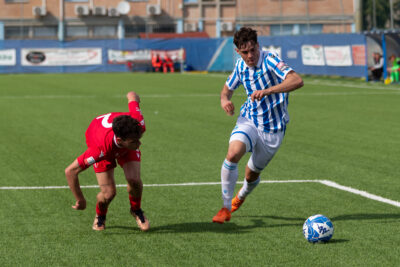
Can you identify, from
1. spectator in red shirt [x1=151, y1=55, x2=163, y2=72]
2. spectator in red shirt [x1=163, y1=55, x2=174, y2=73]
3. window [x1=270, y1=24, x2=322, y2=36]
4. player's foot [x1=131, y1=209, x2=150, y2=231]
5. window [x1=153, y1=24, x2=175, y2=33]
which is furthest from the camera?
window [x1=153, y1=24, x2=175, y2=33]

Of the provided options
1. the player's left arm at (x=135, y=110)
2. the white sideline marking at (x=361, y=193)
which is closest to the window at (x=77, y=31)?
the white sideline marking at (x=361, y=193)

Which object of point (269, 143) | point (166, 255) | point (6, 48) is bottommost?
point (166, 255)

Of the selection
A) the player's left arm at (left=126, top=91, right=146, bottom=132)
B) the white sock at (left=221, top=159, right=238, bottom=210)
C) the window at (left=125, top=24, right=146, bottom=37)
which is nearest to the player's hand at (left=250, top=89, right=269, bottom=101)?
the white sock at (left=221, top=159, right=238, bottom=210)

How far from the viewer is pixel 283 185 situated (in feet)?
31.7

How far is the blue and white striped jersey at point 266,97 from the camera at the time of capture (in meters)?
7.64

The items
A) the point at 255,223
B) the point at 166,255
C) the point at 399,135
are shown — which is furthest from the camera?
the point at 399,135

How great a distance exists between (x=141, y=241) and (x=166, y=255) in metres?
0.59

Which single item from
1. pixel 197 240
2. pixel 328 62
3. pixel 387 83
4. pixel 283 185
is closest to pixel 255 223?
pixel 197 240

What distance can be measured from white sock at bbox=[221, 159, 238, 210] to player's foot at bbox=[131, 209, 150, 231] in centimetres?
82

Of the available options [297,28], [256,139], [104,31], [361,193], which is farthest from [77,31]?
[256,139]

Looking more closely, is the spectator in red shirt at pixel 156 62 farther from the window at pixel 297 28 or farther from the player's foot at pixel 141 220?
the player's foot at pixel 141 220

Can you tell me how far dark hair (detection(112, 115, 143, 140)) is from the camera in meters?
6.32

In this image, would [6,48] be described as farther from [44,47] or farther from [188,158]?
[188,158]

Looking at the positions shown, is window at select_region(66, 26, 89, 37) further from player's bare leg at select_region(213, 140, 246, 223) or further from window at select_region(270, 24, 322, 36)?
player's bare leg at select_region(213, 140, 246, 223)
